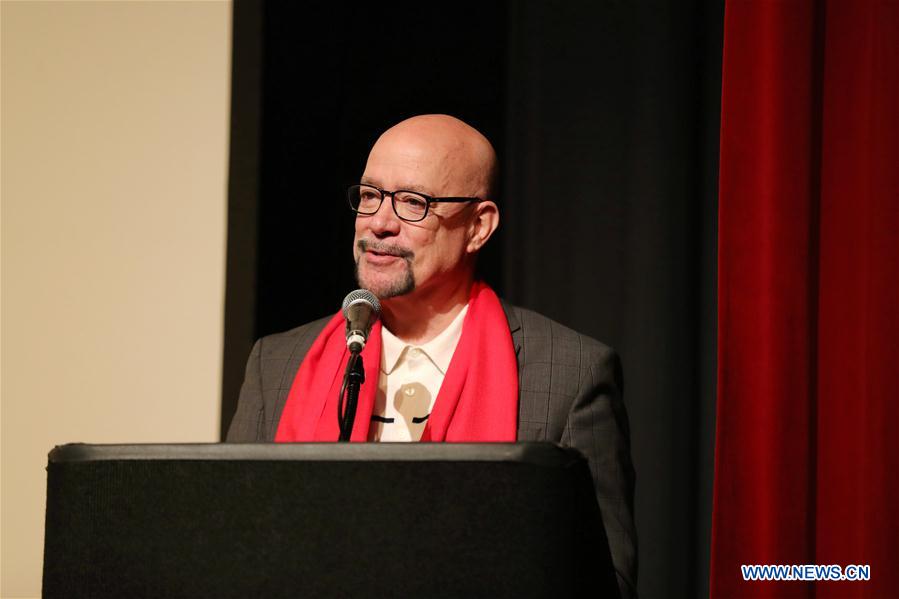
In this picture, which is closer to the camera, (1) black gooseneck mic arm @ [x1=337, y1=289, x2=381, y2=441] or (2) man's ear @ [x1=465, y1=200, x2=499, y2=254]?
(1) black gooseneck mic arm @ [x1=337, y1=289, x2=381, y2=441]

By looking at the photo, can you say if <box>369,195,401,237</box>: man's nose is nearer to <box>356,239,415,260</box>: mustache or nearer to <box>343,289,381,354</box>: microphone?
<box>356,239,415,260</box>: mustache

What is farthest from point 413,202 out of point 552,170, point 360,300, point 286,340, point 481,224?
point 552,170

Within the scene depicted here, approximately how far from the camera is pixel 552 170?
7.75ft

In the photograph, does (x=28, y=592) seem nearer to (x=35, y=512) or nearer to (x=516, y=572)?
(x=35, y=512)

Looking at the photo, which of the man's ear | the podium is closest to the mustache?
Result: the man's ear

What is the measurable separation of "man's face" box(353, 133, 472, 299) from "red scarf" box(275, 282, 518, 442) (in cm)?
13

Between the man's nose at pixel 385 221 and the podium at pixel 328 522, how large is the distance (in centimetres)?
106

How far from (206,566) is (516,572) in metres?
0.26

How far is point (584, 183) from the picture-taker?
2340 millimetres

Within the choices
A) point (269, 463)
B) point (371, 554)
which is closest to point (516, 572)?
point (371, 554)

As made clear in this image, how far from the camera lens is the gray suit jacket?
5.34 feet

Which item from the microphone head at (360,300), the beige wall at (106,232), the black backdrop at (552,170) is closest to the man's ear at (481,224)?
the black backdrop at (552,170)

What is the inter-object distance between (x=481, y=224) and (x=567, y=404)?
0.44 m

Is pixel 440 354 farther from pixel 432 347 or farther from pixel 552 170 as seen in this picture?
pixel 552 170
